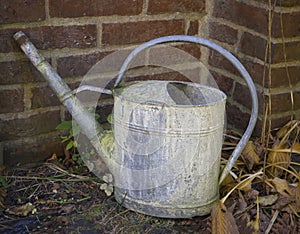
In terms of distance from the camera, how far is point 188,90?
1458mm

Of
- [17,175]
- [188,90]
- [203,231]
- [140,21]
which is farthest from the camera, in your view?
[140,21]

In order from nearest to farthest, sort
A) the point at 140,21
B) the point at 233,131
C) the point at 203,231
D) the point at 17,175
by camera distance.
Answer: the point at 203,231
the point at 17,175
the point at 140,21
the point at 233,131

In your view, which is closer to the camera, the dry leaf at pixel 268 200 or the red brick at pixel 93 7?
the dry leaf at pixel 268 200

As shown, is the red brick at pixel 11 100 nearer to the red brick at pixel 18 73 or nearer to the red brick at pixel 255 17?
the red brick at pixel 18 73

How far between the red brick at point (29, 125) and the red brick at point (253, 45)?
626mm

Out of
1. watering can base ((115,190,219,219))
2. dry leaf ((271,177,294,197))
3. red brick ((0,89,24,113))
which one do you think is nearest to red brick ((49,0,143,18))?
red brick ((0,89,24,113))

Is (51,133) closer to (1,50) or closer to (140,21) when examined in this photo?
(1,50)

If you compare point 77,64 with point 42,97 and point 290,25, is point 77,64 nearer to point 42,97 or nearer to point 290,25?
point 42,97

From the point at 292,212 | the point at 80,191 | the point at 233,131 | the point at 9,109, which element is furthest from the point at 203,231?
the point at 9,109

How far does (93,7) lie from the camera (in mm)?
1589

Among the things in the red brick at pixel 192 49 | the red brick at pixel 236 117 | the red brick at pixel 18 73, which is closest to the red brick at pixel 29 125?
the red brick at pixel 18 73

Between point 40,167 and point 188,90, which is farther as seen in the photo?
point 40,167

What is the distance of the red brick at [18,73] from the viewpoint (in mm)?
1513

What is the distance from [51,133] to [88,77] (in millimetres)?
207
